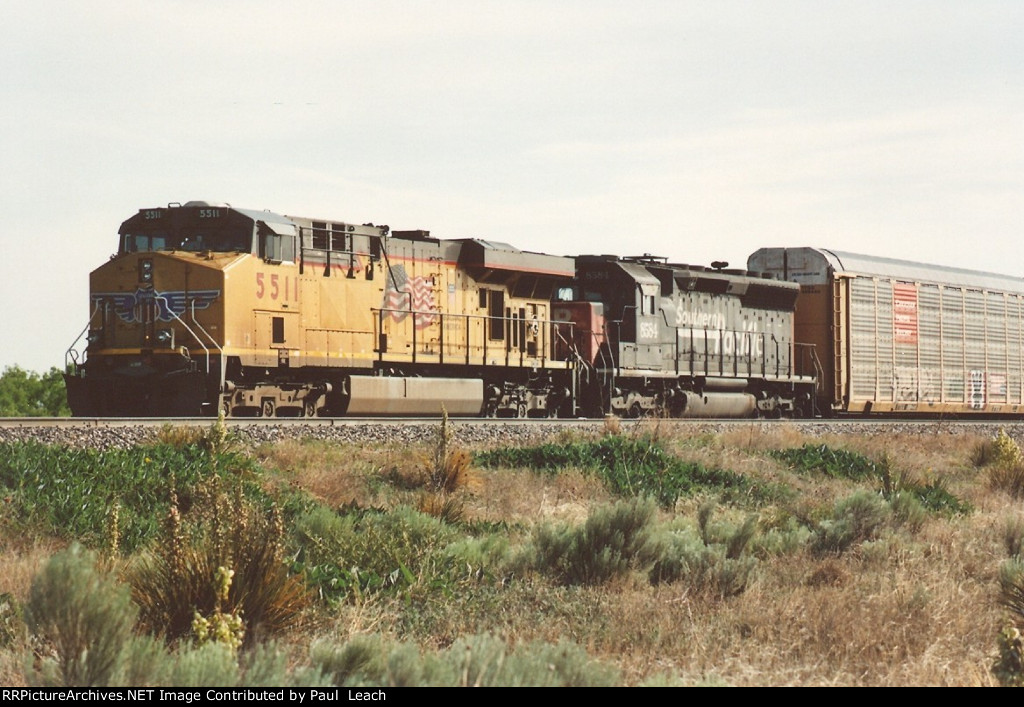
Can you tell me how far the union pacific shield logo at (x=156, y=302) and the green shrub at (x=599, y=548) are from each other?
9900mm

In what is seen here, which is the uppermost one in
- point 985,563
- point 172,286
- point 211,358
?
point 172,286

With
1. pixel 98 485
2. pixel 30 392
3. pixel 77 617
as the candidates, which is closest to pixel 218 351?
pixel 98 485

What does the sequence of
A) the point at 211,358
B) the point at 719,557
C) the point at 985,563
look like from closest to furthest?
the point at 719,557, the point at 985,563, the point at 211,358

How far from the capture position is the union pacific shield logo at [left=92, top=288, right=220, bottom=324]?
18.0 metres

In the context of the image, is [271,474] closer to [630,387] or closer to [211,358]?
[211,358]

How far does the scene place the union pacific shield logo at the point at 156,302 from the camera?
18.0 metres

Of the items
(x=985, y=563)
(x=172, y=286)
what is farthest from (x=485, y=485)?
(x=172, y=286)

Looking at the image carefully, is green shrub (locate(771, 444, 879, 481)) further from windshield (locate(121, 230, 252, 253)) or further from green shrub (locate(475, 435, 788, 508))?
windshield (locate(121, 230, 252, 253))

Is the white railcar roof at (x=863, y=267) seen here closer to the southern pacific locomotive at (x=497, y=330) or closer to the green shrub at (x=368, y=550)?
the southern pacific locomotive at (x=497, y=330)

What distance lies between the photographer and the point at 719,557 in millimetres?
9102

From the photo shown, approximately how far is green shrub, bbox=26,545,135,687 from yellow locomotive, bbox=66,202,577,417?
433 inches

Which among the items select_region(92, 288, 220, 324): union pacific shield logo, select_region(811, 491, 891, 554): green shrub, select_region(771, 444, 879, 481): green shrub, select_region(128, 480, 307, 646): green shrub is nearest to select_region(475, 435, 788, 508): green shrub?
select_region(771, 444, 879, 481): green shrub

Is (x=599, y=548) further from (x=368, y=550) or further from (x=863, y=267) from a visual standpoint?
(x=863, y=267)
